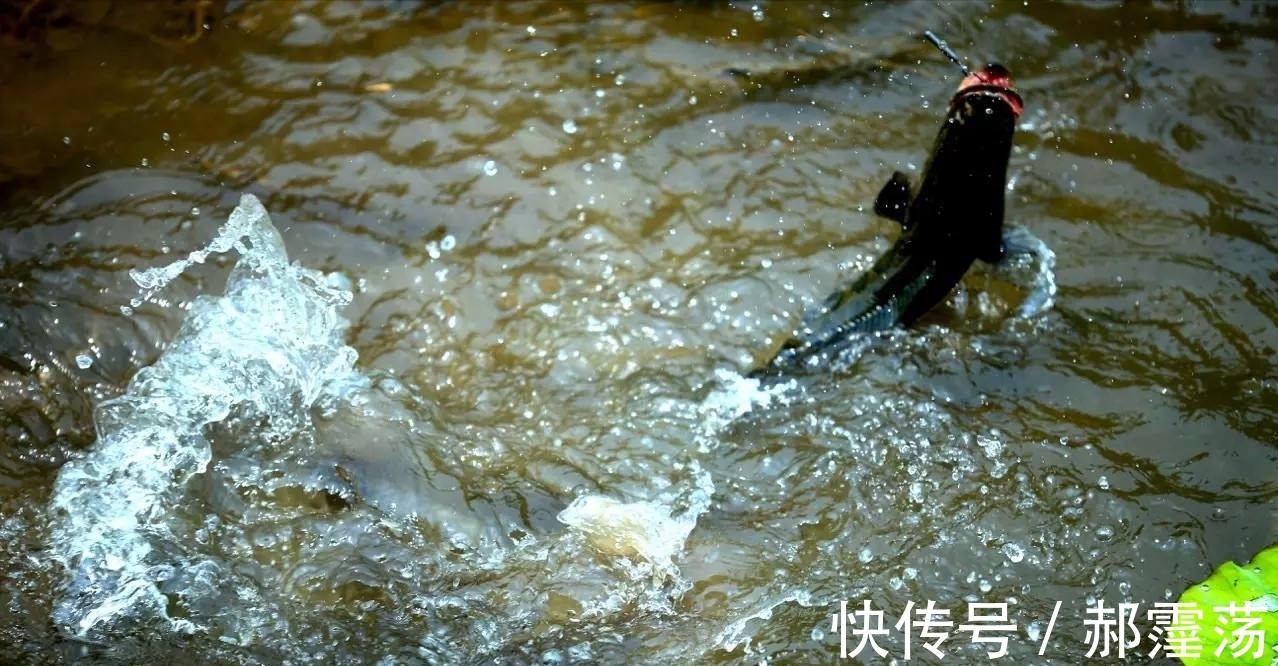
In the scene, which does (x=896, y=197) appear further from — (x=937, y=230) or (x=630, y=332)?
(x=630, y=332)

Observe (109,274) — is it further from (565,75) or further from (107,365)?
(565,75)

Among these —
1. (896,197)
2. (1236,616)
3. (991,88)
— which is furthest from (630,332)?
(1236,616)

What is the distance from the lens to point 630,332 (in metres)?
4.21

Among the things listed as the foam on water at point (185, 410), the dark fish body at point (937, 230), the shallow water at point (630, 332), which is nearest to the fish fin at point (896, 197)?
the dark fish body at point (937, 230)

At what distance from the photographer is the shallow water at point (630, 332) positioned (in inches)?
132

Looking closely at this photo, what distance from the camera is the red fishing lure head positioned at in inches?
140

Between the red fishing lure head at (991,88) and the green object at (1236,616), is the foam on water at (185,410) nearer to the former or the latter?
the red fishing lure head at (991,88)

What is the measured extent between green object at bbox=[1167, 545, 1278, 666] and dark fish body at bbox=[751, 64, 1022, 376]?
148 cm

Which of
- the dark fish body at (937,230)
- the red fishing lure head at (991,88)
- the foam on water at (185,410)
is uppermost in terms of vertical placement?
the red fishing lure head at (991,88)

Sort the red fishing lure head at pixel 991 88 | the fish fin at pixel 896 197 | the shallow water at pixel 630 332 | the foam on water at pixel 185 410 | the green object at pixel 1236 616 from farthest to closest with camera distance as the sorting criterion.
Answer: the fish fin at pixel 896 197, the red fishing lure head at pixel 991 88, the shallow water at pixel 630 332, the foam on water at pixel 185 410, the green object at pixel 1236 616

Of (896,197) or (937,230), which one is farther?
(896,197)

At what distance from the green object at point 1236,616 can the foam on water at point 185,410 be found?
3330 millimetres

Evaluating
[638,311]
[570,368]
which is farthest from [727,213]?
[570,368]

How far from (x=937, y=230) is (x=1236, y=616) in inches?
68.4
